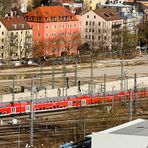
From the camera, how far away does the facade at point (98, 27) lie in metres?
31.8

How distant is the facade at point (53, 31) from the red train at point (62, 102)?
10.1m

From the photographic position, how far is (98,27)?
32.3 metres

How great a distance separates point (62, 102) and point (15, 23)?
12.3 m

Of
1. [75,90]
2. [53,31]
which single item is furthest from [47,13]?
[75,90]

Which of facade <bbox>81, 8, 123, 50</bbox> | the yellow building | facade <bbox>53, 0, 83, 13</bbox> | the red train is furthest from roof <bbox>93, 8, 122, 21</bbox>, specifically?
the red train

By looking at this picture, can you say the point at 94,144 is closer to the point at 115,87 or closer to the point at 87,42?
the point at 115,87

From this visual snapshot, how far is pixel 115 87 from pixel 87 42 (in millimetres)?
11035

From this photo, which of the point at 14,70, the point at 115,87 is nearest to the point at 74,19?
the point at 14,70

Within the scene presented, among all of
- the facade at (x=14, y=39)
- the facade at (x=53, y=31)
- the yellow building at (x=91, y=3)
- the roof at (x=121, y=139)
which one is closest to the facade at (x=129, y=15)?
the yellow building at (x=91, y=3)

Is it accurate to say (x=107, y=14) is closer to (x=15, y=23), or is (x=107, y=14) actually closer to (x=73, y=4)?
(x=73, y=4)

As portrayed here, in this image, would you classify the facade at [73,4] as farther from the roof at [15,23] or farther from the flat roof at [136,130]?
the flat roof at [136,130]

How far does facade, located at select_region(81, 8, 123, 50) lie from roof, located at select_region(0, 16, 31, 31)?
3.88 m

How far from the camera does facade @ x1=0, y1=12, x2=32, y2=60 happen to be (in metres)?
28.4

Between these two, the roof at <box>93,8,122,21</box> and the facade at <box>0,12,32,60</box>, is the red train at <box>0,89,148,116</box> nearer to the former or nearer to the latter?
the facade at <box>0,12,32,60</box>
